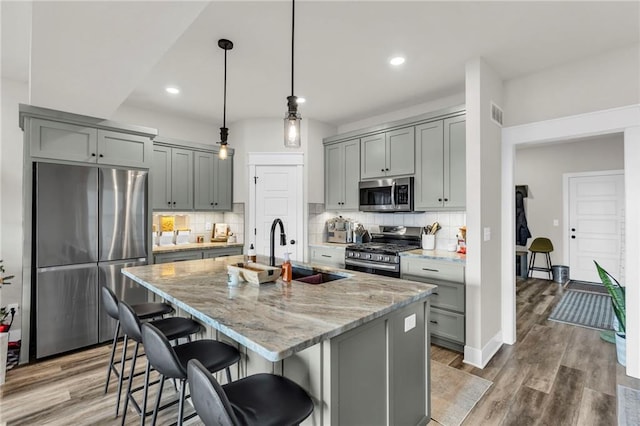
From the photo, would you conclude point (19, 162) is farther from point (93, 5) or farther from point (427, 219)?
point (427, 219)

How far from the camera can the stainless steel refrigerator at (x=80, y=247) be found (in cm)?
294

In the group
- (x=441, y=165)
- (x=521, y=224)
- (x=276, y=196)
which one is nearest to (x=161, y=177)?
(x=276, y=196)

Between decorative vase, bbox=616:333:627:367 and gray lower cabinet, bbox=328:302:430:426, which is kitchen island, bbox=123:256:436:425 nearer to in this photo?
gray lower cabinet, bbox=328:302:430:426

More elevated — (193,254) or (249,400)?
(193,254)

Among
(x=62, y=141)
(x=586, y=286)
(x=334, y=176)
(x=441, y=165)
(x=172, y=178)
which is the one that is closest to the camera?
(x=62, y=141)

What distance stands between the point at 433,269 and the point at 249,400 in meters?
2.46

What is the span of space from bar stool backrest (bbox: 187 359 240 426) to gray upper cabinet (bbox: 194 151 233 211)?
3713mm

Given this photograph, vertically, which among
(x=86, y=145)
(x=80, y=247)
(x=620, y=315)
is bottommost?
(x=620, y=315)

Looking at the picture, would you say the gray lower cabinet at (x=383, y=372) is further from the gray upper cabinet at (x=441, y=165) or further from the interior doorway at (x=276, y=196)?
the interior doorway at (x=276, y=196)

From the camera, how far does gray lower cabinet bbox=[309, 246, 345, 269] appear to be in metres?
4.17

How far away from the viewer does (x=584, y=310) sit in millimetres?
4320

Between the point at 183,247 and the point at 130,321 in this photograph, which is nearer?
the point at 130,321

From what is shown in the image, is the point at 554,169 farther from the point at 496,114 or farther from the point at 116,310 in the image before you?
the point at 116,310

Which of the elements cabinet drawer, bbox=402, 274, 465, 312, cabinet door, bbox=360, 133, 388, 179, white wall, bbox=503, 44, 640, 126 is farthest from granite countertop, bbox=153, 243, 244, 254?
white wall, bbox=503, 44, 640, 126
